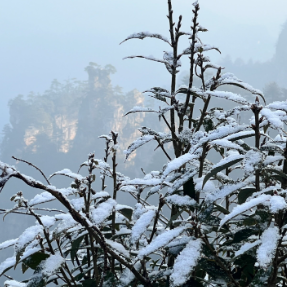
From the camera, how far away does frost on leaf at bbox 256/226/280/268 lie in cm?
29

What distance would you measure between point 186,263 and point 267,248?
0.09m

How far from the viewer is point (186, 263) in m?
0.33

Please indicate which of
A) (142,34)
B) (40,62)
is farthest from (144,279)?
(40,62)

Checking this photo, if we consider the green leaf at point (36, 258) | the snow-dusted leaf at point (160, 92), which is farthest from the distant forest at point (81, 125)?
the green leaf at point (36, 258)

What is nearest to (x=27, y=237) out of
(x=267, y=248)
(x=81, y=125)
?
(x=267, y=248)

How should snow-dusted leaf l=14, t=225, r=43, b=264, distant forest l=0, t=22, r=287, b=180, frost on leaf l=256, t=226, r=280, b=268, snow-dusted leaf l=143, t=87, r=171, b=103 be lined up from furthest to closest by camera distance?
distant forest l=0, t=22, r=287, b=180
snow-dusted leaf l=143, t=87, r=171, b=103
snow-dusted leaf l=14, t=225, r=43, b=264
frost on leaf l=256, t=226, r=280, b=268

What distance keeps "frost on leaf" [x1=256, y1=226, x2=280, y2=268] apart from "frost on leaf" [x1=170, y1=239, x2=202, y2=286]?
70 millimetres

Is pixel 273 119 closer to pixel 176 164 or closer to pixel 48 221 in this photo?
pixel 176 164

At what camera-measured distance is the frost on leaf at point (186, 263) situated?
312 millimetres

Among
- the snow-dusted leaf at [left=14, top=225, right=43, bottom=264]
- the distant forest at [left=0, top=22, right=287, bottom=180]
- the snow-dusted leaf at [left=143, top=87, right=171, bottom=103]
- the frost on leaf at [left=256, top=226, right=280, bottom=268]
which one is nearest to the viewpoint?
the frost on leaf at [left=256, top=226, right=280, bottom=268]

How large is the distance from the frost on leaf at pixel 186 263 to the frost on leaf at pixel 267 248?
7 cm

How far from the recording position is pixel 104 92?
26.7 m

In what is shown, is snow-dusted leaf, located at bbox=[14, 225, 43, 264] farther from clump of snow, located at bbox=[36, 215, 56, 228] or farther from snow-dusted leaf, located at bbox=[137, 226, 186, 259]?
snow-dusted leaf, located at bbox=[137, 226, 186, 259]

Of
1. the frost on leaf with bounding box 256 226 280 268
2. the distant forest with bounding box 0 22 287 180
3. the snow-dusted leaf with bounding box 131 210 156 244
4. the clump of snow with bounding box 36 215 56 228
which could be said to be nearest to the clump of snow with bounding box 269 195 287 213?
the frost on leaf with bounding box 256 226 280 268
